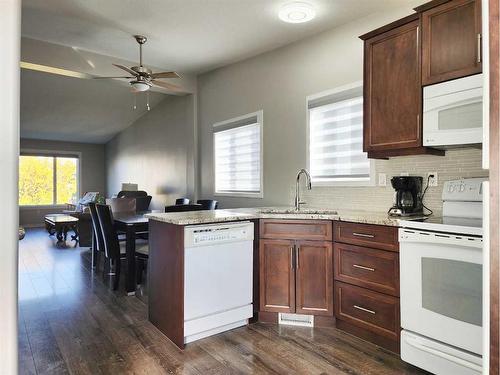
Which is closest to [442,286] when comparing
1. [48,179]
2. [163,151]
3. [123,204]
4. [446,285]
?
[446,285]

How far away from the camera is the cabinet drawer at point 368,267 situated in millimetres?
2254

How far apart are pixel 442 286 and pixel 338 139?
179 centimetres

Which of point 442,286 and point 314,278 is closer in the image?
point 442,286

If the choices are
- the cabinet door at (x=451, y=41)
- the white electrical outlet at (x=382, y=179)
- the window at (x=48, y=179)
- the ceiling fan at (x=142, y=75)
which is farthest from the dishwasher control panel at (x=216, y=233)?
the window at (x=48, y=179)

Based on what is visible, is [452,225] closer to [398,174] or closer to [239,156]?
[398,174]

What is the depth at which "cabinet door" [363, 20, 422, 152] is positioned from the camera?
2.42 metres

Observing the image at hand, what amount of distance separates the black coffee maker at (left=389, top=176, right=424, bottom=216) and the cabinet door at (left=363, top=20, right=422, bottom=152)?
0.28m

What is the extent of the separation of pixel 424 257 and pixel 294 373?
1.03 meters

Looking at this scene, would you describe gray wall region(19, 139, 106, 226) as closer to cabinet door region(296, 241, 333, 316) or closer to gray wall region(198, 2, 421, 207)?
gray wall region(198, 2, 421, 207)

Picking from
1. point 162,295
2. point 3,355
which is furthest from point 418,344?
point 3,355

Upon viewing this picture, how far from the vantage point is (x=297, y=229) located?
2.73 meters

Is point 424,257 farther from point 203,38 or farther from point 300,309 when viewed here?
point 203,38

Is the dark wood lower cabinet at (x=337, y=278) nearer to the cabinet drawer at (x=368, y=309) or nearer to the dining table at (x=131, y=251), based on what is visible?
the cabinet drawer at (x=368, y=309)

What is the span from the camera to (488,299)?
85 centimetres
